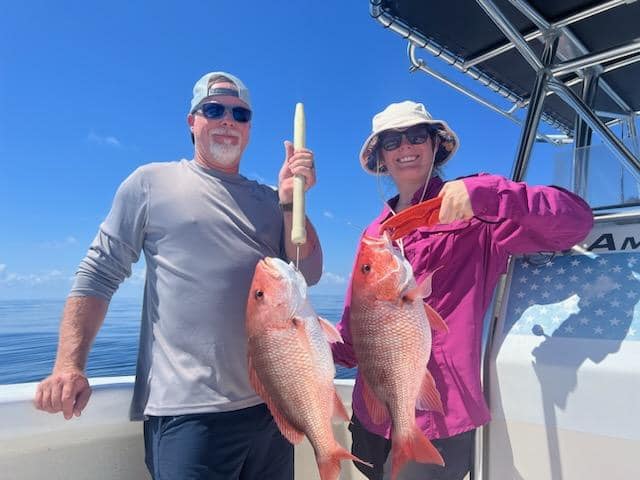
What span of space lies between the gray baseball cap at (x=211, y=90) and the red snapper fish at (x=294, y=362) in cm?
107

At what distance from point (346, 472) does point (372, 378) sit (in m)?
1.76

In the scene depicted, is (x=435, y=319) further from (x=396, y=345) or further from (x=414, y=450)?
(x=414, y=450)

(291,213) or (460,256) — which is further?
(291,213)

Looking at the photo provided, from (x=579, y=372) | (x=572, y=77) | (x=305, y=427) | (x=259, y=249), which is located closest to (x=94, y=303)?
(x=259, y=249)

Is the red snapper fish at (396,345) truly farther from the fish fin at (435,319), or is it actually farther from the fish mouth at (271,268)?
the fish mouth at (271,268)

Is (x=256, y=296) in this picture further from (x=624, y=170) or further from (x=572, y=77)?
(x=572, y=77)

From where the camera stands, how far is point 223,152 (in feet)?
7.31

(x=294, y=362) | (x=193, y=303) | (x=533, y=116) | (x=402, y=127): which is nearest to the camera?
(x=294, y=362)

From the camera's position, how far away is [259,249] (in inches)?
84.3

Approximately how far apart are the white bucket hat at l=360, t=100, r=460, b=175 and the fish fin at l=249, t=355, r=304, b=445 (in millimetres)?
1253

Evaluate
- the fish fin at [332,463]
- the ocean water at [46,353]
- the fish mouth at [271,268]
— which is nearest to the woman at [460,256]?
the fish fin at [332,463]

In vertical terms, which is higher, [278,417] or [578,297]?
[578,297]

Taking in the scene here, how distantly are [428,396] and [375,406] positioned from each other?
0.68 ft

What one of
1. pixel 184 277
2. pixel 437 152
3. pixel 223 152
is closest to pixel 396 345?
pixel 184 277
